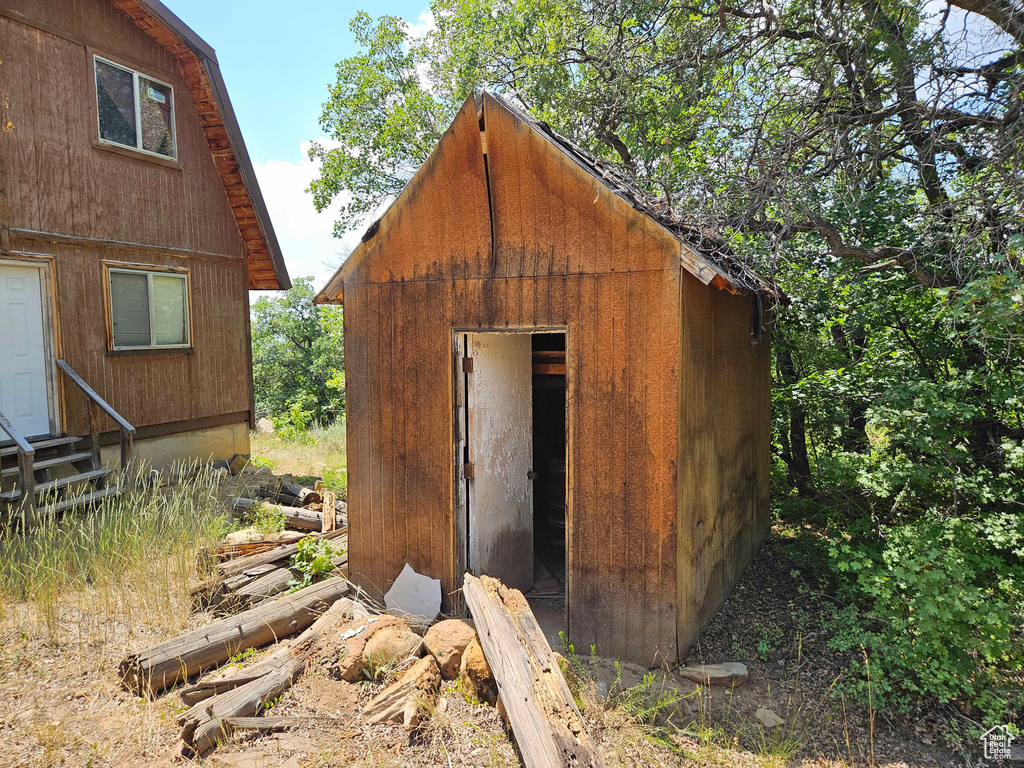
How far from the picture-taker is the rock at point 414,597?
17.4ft

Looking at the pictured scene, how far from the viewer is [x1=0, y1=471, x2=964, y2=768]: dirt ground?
11.8ft

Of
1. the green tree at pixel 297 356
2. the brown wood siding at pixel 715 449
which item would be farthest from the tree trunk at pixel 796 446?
the green tree at pixel 297 356

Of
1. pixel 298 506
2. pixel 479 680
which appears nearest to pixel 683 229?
pixel 479 680

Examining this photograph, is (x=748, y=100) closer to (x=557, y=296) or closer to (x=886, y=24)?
(x=886, y=24)

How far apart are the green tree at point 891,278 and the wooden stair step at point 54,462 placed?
7444 mm

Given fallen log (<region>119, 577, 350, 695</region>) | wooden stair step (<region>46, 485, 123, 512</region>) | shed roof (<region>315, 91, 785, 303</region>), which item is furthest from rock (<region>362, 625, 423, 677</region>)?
wooden stair step (<region>46, 485, 123, 512</region>)

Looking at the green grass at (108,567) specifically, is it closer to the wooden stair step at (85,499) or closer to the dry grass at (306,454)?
the wooden stair step at (85,499)

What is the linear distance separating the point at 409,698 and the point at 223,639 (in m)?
1.71

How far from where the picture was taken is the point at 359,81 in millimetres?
15664

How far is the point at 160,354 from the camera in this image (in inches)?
366

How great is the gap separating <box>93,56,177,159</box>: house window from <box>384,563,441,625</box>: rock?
296 inches

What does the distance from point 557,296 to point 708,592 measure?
2.83 metres

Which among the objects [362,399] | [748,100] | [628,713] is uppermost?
[748,100]

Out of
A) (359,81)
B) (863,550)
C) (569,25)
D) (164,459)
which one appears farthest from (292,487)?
(359,81)
